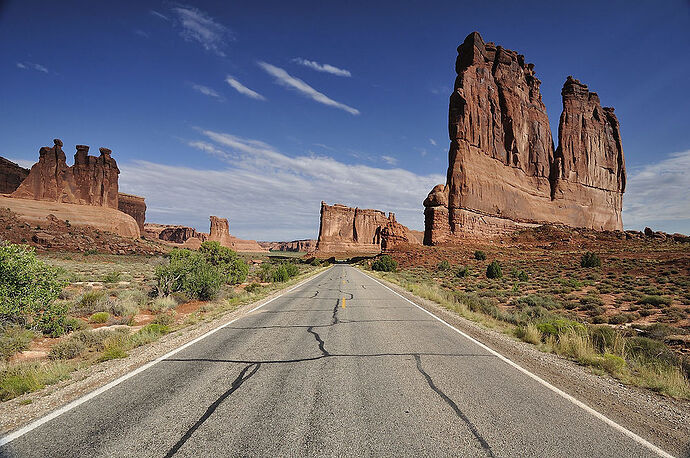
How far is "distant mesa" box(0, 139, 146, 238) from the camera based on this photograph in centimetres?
6694

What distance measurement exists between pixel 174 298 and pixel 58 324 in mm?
5826

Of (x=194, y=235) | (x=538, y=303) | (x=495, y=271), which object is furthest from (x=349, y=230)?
(x=538, y=303)

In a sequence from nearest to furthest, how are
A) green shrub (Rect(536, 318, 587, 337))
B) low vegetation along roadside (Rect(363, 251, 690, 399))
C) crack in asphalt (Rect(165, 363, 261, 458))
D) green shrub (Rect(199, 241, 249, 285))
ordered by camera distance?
crack in asphalt (Rect(165, 363, 261, 458)), low vegetation along roadside (Rect(363, 251, 690, 399)), green shrub (Rect(536, 318, 587, 337)), green shrub (Rect(199, 241, 249, 285))

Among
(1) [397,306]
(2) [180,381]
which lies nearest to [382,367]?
(2) [180,381]

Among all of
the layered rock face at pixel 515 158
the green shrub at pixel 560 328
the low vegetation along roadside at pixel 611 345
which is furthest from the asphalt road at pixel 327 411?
the layered rock face at pixel 515 158

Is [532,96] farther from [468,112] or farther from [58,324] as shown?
[58,324]

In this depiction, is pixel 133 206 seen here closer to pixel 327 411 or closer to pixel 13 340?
pixel 13 340

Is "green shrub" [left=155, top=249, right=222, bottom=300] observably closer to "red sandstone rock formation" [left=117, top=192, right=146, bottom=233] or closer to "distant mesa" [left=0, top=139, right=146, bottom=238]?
"distant mesa" [left=0, top=139, right=146, bottom=238]

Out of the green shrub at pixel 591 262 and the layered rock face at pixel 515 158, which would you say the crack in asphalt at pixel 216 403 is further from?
the layered rock face at pixel 515 158

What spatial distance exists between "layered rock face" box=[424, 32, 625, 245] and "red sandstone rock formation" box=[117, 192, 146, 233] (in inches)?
4596

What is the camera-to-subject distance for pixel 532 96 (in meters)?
77.3

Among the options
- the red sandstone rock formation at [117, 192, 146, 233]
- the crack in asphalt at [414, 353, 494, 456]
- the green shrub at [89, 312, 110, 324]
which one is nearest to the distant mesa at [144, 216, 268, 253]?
the red sandstone rock formation at [117, 192, 146, 233]

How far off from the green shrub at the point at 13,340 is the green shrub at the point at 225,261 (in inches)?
463

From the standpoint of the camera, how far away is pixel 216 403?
3914 mm
